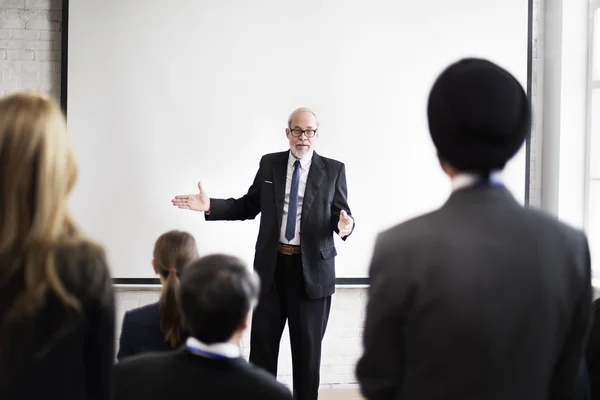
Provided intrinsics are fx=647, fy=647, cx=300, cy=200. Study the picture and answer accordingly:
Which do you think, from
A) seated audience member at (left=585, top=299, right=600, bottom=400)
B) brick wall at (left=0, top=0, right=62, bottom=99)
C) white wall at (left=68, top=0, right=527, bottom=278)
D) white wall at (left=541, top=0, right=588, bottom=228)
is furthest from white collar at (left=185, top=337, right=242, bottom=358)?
white wall at (left=541, top=0, right=588, bottom=228)

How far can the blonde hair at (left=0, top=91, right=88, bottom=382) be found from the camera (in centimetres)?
110

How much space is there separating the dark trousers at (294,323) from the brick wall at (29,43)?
5.79ft

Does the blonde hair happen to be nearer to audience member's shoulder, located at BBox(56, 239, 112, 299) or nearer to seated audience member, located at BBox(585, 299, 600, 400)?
audience member's shoulder, located at BBox(56, 239, 112, 299)

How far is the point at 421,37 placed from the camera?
3.98 m

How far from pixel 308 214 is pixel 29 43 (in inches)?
76.7

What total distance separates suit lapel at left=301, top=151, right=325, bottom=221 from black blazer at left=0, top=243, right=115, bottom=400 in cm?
203

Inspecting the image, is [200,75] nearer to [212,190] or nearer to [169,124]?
[169,124]

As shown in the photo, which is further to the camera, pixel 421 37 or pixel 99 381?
pixel 421 37

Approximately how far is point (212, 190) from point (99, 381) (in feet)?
8.71

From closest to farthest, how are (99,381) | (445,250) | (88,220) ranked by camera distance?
(445,250) → (99,381) → (88,220)

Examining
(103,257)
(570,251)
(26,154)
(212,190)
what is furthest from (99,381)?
(212,190)

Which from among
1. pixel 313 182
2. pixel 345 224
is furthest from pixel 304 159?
pixel 345 224

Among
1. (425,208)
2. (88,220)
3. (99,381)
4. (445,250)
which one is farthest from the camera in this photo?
(425,208)

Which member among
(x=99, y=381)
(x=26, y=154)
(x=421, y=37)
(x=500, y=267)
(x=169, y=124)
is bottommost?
(x=99, y=381)
